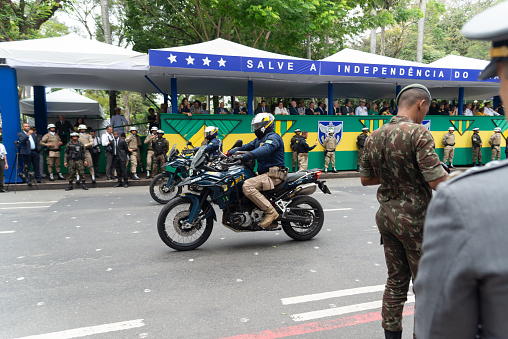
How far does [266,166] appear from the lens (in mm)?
5402

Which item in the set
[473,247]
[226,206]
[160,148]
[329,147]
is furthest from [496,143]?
[473,247]

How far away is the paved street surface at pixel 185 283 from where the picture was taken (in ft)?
10.6

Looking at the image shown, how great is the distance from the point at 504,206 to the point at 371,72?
13.6 m

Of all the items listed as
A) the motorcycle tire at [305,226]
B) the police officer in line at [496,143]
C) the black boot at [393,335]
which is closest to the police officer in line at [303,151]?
the motorcycle tire at [305,226]

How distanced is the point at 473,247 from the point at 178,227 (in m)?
4.65

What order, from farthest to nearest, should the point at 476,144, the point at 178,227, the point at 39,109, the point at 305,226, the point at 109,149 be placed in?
the point at 39,109 → the point at 476,144 → the point at 109,149 → the point at 305,226 → the point at 178,227

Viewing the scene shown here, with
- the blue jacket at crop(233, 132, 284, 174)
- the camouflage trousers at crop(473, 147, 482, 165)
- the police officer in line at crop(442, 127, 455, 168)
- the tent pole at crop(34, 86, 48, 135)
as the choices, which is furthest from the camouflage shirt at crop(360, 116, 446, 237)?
the tent pole at crop(34, 86, 48, 135)

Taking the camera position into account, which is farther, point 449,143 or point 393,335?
point 449,143

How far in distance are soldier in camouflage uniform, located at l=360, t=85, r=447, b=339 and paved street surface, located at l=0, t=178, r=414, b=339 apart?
0.72 metres

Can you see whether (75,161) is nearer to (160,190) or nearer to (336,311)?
(160,190)

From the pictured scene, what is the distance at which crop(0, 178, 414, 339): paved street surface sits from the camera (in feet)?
10.6

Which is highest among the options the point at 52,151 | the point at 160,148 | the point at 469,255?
the point at 469,255

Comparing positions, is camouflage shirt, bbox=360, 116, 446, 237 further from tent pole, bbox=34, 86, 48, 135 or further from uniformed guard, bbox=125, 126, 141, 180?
tent pole, bbox=34, 86, 48, 135

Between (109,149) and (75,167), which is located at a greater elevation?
(109,149)
